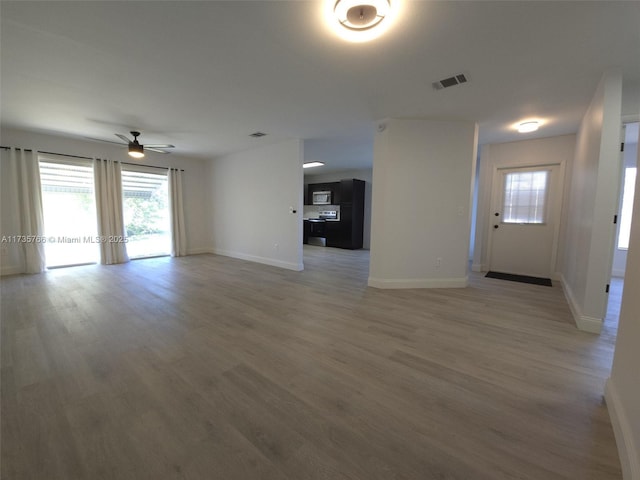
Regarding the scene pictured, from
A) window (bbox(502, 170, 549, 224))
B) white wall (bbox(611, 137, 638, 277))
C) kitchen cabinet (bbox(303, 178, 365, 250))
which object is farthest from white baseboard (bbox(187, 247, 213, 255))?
white wall (bbox(611, 137, 638, 277))

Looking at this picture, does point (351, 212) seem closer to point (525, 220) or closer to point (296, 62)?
point (525, 220)

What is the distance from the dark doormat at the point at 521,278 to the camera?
4367mm

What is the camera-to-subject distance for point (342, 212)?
8.12 metres

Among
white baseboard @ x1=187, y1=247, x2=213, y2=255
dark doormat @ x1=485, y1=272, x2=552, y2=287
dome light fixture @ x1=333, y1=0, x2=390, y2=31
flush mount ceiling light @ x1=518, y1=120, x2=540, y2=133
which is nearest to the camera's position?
dome light fixture @ x1=333, y1=0, x2=390, y2=31

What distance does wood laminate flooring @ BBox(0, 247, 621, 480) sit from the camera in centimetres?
121

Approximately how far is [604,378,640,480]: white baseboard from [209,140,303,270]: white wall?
4.19 m

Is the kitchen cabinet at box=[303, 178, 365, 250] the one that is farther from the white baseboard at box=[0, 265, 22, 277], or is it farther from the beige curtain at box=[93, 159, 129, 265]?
the white baseboard at box=[0, 265, 22, 277]

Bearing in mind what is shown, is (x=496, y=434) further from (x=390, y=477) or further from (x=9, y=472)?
(x=9, y=472)

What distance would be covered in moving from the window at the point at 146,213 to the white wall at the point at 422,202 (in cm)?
533

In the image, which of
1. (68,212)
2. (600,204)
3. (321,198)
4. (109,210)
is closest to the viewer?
(600,204)

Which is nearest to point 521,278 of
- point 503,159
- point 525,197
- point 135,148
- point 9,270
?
point 525,197

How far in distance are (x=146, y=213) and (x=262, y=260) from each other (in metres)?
3.07

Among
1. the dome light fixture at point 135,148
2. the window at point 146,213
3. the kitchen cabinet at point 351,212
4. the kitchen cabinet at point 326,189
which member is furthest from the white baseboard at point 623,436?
the window at point 146,213

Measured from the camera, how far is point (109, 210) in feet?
17.7
